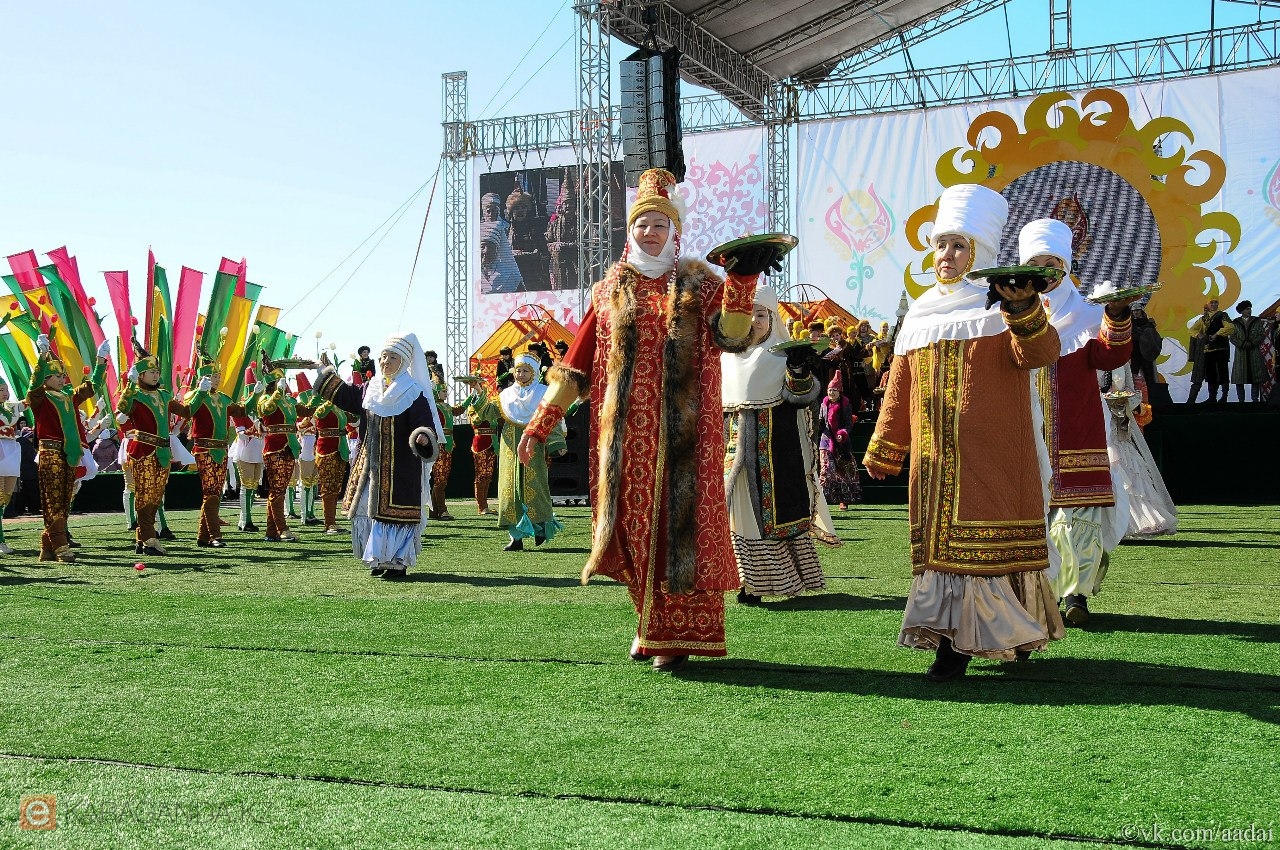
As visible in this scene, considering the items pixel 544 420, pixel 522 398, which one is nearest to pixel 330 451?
pixel 522 398

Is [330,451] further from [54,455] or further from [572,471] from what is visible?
[572,471]

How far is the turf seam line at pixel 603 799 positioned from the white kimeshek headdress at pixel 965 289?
2179 millimetres

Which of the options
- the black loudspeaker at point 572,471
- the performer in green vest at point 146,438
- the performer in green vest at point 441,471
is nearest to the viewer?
the performer in green vest at point 146,438

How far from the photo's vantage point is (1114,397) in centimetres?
853

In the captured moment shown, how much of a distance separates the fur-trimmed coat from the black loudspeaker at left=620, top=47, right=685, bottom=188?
1025 centimetres

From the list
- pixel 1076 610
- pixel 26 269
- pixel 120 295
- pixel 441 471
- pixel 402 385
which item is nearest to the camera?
pixel 1076 610

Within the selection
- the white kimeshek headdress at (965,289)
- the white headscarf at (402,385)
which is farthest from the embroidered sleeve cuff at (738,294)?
the white headscarf at (402,385)

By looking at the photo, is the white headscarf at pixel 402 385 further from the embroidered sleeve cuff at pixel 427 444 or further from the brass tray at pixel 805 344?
the brass tray at pixel 805 344

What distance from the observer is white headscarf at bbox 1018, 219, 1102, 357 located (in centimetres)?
548

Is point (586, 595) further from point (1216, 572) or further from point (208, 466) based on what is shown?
point (208, 466)

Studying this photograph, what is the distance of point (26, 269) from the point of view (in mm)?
25172

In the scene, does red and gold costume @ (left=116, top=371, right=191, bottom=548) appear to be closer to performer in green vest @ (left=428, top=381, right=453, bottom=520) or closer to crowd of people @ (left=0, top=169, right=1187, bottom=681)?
performer in green vest @ (left=428, top=381, right=453, bottom=520)

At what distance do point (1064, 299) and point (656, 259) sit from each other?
6.73 ft

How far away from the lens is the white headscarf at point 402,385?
8.91m
